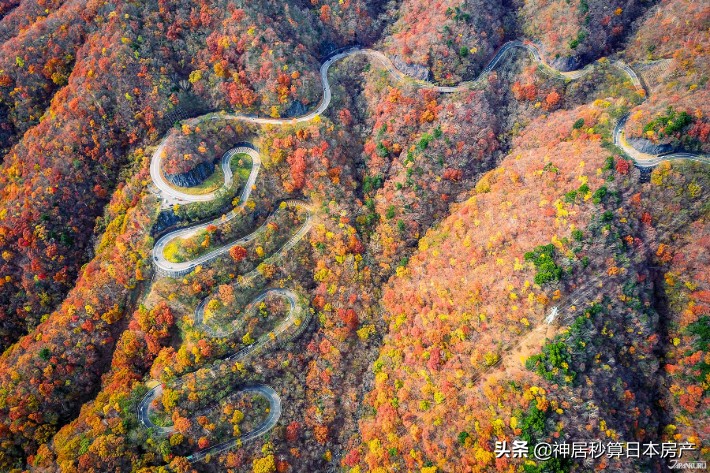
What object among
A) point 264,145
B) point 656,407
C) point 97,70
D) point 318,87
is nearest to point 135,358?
point 264,145

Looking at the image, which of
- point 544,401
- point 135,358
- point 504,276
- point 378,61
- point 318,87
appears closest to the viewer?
point 544,401

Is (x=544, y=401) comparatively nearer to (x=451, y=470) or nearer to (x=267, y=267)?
(x=451, y=470)

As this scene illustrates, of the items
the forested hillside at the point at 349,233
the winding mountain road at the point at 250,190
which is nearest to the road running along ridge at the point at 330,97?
the winding mountain road at the point at 250,190

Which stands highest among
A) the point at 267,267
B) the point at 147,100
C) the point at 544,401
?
the point at 147,100

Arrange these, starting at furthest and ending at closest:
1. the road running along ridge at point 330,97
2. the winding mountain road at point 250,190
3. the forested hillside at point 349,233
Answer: the road running along ridge at point 330,97
the winding mountain road at point 250,190
the forested hillside at point 349,233

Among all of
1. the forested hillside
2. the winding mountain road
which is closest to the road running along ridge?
the winding mountain road

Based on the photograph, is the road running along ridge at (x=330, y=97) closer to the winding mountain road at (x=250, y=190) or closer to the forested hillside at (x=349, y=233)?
the winding mountain road at (x=250, y=190)

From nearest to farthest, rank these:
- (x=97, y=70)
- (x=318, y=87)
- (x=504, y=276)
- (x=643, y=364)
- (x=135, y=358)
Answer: (x=643, y=364) < (x=504, y=276) < (x=135, y=358) < (x=97, y=70) < (x=318, y=87)
